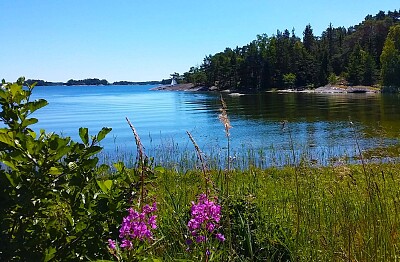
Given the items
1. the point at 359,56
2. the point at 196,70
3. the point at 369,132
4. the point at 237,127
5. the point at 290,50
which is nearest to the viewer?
the point at 369,132

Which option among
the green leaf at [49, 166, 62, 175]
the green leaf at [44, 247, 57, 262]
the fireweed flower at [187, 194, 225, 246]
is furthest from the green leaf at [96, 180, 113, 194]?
the fireweed flower at [187, 194, 225, 246]

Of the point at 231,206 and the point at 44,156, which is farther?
the point at 231,206

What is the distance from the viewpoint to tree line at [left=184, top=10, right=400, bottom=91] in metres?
96.1

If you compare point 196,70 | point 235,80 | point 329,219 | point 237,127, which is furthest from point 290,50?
point 329,219

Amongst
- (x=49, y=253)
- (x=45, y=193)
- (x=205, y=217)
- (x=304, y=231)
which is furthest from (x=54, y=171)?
(x=304, y=231)

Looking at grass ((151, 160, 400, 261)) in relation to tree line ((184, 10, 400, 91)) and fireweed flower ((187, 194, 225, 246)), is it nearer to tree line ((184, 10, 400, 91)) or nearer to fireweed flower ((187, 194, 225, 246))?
fireweed flower ((187, 194, 225, 246))

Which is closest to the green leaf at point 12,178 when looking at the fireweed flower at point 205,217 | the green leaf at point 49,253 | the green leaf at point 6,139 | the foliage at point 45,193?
the foliage at point 45,193

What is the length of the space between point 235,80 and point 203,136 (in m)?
103

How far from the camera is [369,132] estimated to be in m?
27.0

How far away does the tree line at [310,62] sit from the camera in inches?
3782

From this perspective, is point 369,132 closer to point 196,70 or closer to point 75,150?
point 75,150

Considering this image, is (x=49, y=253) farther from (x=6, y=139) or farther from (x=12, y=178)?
(x=6, y=139)

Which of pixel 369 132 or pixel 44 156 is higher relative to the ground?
pixel 44 156

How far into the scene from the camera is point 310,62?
113m
